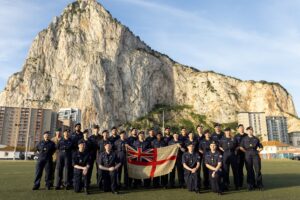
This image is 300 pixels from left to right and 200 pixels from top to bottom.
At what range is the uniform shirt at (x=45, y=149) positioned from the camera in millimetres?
9734

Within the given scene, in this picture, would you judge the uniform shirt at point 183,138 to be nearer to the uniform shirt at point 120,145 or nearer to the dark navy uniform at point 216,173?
the dark navy uniform at point 216,173

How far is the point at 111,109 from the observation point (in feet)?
367

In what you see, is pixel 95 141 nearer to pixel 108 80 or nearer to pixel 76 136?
pixel 76 136

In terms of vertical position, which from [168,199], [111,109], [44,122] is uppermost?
[111,109]

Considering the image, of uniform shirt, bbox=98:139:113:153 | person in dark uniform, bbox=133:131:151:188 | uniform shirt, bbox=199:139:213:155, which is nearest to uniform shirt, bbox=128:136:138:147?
person in dark uniform, bbox=133:131:151:188

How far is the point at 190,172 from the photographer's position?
9305mm

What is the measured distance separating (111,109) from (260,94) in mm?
77309

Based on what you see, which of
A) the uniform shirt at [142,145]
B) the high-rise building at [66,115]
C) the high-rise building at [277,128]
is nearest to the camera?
the uniform shirt at [142,145]

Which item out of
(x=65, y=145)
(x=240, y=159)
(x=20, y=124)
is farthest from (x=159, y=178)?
(x=20, y=124)

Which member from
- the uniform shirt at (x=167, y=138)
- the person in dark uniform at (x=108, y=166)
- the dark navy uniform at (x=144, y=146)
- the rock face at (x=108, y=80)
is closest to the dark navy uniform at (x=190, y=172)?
the uniform shirt at (x=167, y=138)

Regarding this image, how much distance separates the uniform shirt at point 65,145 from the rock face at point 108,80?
9705cm

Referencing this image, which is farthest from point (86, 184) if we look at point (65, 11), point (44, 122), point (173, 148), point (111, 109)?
point (65, 11)

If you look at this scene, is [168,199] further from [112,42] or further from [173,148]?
[112,42]

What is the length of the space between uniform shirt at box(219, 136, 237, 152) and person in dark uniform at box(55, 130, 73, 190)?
18.4ft
